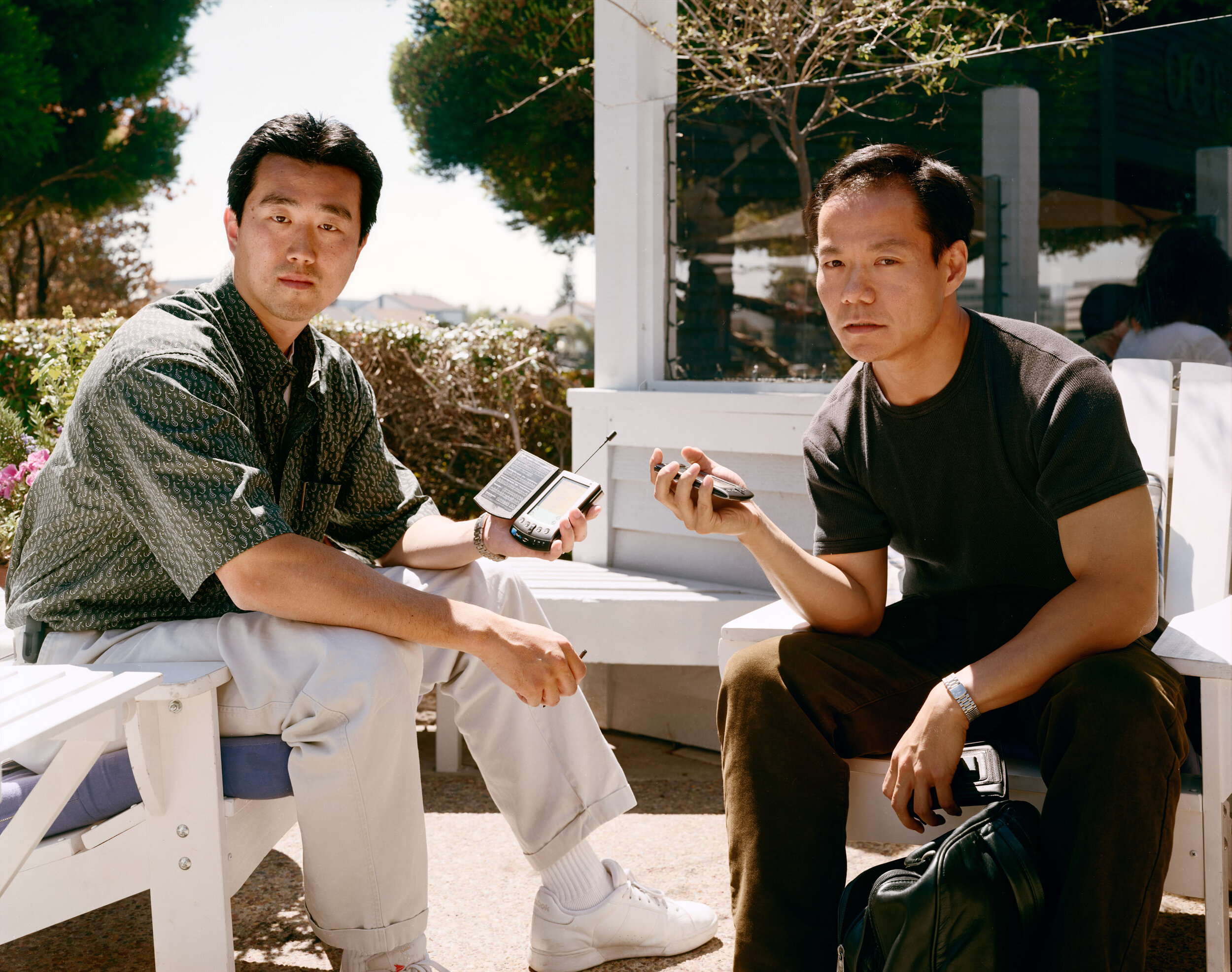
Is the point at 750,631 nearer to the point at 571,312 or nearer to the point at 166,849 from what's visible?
the point at 166,849

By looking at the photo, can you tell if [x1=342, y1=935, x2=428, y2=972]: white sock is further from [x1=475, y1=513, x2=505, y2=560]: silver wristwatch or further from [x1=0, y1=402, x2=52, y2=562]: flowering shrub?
[x1=0, y1=402, x2=52, y2=562]: flowering shrub

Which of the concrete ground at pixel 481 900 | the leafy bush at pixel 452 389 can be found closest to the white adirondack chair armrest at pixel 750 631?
the concrete ground at pixel 481 900

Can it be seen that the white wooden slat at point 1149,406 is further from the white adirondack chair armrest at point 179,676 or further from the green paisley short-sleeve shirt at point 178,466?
the white adirondack chair armrest at point 179,676

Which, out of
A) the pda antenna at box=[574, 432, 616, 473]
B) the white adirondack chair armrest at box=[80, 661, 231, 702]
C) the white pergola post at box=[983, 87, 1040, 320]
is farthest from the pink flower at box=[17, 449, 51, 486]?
the white pergola post at box=[983, 87, 1040, 320]

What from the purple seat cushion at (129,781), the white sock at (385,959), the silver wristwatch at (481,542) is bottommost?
the white sock at (385,959)

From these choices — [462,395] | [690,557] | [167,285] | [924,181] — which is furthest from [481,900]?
[167,285]

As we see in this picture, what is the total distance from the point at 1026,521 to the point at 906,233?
0.57 metres

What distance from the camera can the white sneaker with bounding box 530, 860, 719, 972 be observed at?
6.48 feet

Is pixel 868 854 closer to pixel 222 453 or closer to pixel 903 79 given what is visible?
pixel 222 453

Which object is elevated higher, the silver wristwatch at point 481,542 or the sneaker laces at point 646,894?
the silver wristwatch at point 481,542

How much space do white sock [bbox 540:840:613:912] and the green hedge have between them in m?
3.26

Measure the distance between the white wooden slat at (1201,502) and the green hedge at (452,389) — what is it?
3.18 meters

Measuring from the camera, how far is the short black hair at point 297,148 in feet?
6.46

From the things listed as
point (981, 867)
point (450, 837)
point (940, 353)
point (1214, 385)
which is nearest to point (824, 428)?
point (940, 353)
